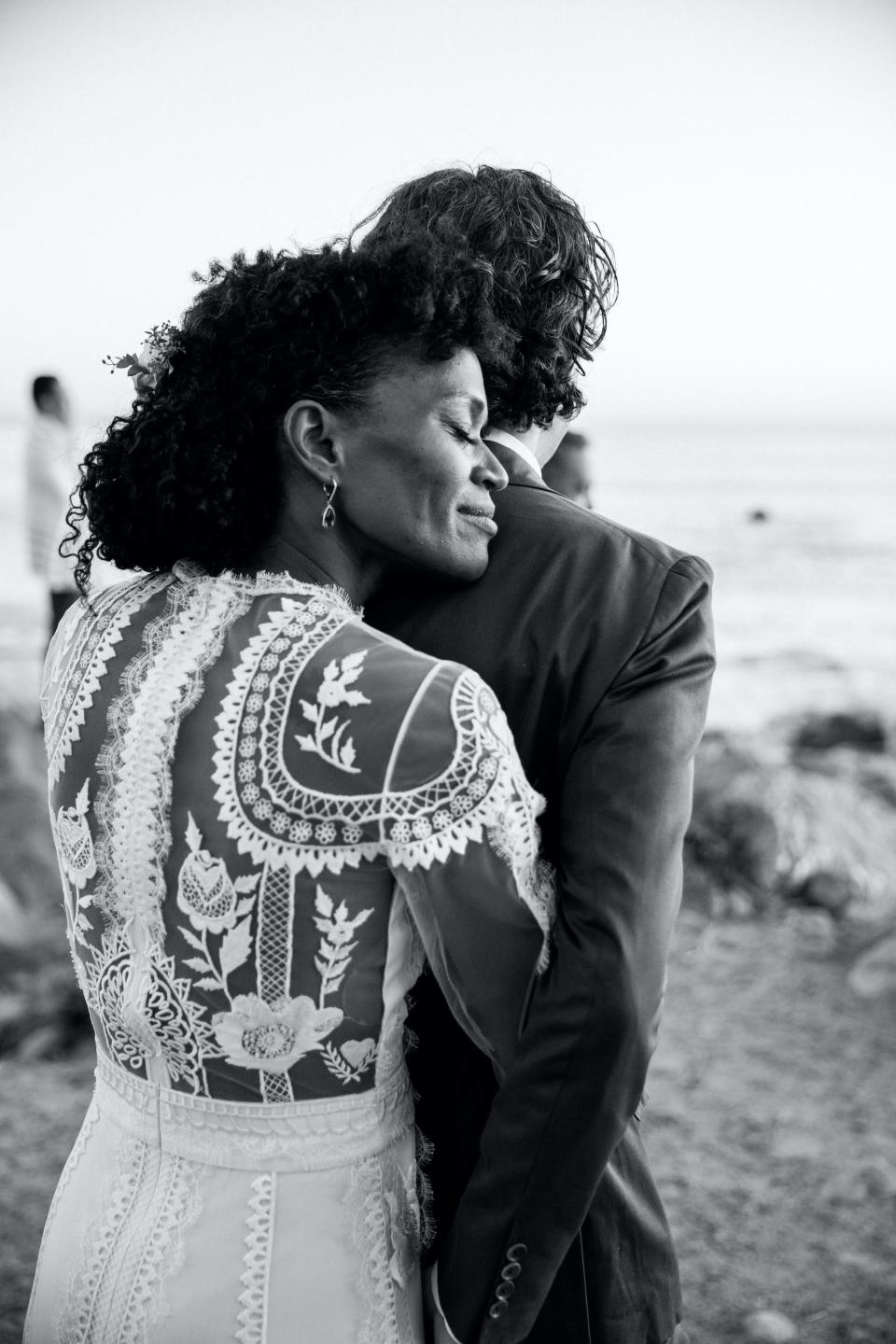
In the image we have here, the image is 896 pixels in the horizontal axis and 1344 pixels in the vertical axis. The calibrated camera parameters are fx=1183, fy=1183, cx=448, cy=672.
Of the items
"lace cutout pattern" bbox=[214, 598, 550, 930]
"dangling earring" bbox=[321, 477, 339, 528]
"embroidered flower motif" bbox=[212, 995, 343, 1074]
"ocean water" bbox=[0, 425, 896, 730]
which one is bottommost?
"ocean water" bbox=[0, 425, 896, 730]

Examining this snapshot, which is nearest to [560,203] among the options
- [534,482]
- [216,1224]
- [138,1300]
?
[534,482]

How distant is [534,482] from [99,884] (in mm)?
694

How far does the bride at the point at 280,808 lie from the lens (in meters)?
1.14

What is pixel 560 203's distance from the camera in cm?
154

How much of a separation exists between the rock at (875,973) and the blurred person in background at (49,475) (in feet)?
15.2

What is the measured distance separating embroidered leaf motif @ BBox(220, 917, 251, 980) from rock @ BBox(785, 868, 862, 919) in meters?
4.39

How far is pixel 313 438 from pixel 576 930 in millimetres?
576

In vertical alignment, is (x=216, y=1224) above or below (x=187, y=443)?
below

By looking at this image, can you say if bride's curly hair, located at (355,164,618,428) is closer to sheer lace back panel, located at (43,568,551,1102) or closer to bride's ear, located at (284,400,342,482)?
bride's ear, located at (284,400,342,482)

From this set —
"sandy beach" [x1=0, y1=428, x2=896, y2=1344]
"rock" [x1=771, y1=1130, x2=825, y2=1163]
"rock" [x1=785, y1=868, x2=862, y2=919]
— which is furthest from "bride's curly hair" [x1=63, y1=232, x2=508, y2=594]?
"rock" [x1=785, y1=868, x2=862, y2=919]

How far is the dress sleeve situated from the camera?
1.11 m

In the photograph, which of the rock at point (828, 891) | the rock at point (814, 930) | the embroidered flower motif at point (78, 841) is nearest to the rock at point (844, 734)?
the rock at point (828, 891)

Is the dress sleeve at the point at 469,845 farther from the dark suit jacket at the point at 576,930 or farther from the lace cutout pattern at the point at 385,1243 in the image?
the lace cutout pattern at the point at 385,1243

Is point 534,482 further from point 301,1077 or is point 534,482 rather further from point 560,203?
point 301,1077
